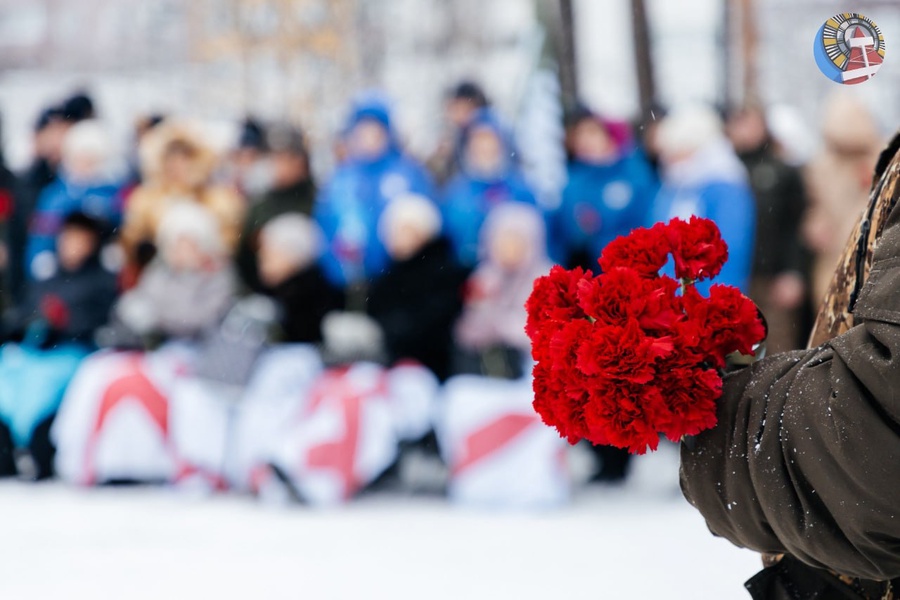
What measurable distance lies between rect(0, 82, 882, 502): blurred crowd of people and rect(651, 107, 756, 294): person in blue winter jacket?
0.5 inches

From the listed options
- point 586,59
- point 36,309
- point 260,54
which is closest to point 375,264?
point 36,309

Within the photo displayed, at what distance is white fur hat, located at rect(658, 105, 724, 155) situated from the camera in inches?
176

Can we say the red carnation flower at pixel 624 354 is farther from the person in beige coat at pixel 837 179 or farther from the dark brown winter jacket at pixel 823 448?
the person in beige coat at pixel 837 179

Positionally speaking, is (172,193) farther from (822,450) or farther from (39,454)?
(822,450)

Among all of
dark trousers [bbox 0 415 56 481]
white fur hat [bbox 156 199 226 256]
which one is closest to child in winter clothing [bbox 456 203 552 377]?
white fur hat [bbox 156 199 226 256]

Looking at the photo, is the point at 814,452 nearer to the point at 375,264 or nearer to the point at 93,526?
the point at 93,526

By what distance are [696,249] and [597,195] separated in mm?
3534

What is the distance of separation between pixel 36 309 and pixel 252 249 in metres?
1.15

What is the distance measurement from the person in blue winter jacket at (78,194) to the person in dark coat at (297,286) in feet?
3.72

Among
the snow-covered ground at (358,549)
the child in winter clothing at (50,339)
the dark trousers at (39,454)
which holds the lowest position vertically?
the snow-covered ground at (358,549)

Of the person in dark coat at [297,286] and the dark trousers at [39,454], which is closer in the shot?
the person in dark coat at [297,286]

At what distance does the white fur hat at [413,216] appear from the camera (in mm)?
4512

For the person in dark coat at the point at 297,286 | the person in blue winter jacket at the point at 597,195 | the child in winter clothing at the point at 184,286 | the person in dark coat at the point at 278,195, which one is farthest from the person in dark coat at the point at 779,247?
the child in winter clothing at the point at 184,286

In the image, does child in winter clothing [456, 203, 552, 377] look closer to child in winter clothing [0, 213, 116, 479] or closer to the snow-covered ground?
the snow-covered ground
